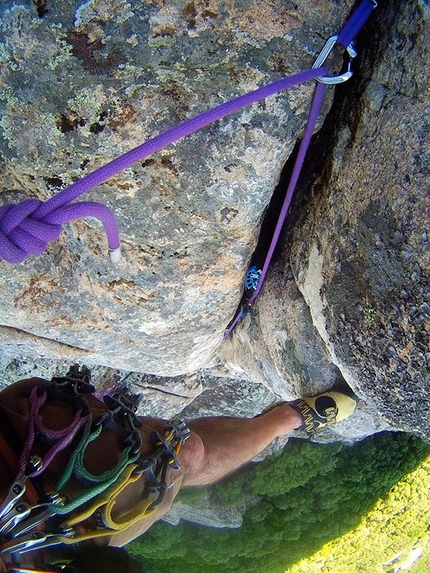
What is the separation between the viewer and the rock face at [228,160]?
1.08 m

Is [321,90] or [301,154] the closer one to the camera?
[321,90]

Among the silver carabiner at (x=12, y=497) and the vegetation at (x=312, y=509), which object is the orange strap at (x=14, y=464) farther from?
the vegetation at (x=312, y=509)

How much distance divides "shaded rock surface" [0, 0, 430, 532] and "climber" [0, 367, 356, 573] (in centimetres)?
33

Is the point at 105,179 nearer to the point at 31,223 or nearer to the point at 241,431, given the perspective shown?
the point at 31,223

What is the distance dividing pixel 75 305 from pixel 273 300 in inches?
26.9

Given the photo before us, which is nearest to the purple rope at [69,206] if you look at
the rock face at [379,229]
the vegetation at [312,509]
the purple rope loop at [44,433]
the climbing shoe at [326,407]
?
the rock face at [379,229]

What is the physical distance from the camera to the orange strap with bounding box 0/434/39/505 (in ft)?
4.05

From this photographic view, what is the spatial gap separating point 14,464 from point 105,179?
2.42 feet

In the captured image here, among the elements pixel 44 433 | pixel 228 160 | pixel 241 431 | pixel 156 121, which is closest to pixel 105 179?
pixel 156 121

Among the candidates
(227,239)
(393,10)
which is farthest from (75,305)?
(393,10)

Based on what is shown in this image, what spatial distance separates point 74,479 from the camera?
53.7 inches

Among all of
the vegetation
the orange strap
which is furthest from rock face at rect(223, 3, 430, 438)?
the vegetation

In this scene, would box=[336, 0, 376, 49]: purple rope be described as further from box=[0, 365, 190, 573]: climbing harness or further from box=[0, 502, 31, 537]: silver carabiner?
box=[0, 502, 31, 537]: silver carabiner

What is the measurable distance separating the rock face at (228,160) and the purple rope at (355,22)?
0.02 metres
